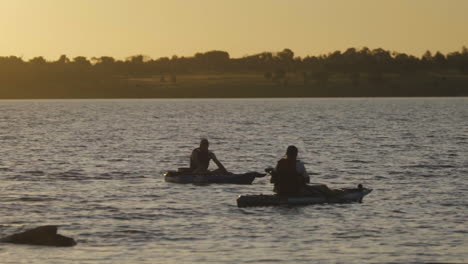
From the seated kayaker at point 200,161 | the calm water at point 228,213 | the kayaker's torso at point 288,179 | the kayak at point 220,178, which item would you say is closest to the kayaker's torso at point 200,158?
the seated kayaker at point 200,161

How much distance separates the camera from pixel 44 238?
2827 centimetres

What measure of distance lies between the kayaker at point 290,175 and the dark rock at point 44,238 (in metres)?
8.27

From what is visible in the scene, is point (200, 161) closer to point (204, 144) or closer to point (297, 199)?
point (204, 144)

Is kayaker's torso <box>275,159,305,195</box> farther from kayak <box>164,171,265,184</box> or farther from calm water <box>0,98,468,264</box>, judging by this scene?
kayak <box>164,171,265,184</box>

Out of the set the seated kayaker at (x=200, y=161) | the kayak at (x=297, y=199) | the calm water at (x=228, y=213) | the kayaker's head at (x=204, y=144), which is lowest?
the calm water at (x=228, y=213)

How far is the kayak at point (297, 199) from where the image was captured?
35844 millimetres

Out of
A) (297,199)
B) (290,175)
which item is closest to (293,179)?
(290,175)

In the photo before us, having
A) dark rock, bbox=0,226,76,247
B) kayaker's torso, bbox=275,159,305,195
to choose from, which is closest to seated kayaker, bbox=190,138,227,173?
kayaker's torso, bbox=275,159,305,195

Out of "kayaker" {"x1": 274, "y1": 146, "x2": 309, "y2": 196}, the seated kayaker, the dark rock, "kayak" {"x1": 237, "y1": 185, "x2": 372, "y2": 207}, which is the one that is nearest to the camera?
the dark rock

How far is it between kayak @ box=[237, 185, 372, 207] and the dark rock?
816 cm

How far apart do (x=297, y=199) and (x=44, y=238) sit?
967cm

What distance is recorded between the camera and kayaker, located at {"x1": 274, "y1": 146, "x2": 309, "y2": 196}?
35.1 metres

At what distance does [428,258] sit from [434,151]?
130ft

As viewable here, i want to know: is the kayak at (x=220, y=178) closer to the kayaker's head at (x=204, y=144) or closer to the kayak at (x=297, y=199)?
the kayaker's head at (x=204, y=144)
